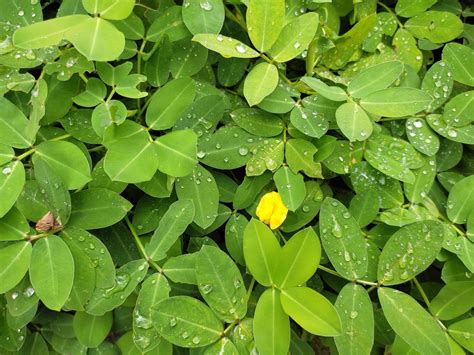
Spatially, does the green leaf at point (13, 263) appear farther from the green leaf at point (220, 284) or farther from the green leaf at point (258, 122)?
the green leaf at point (258, 122)

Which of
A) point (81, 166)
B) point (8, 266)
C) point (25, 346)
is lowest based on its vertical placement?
point (25, 346)

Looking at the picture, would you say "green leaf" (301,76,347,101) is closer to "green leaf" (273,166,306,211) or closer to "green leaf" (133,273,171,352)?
"green leaf" (273,166,306,211)

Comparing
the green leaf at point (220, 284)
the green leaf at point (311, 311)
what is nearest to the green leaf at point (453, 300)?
the green leaf at point (311, 311)

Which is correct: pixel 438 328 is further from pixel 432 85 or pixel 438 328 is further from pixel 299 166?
pixel 432 85

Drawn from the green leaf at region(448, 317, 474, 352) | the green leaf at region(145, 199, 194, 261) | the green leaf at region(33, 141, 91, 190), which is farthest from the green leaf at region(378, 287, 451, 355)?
the green leaf at region(33, 141, 91, 190)

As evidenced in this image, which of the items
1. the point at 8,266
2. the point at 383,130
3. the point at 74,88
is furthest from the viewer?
the point at 383,130

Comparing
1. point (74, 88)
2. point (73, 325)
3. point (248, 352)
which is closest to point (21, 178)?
point (74, 88)

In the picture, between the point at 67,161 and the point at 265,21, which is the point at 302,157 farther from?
the point at 67,161
